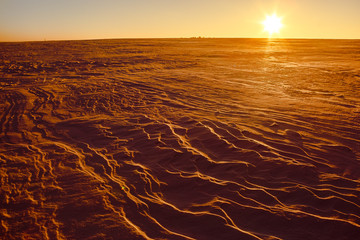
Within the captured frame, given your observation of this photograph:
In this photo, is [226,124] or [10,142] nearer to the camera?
[10,142]

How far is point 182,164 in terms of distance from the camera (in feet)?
12.0

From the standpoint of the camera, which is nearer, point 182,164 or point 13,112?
point 182,164

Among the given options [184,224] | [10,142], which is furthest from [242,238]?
[10,142]

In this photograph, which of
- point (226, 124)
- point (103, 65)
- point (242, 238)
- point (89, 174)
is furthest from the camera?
point (103, 65)

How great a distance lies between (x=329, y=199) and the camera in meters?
2.83

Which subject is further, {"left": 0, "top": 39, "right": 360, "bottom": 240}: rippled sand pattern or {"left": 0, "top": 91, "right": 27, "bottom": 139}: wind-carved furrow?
{"left": 0, "top": 91, "right": 27, "bottom": 139}: wind-carved furrow

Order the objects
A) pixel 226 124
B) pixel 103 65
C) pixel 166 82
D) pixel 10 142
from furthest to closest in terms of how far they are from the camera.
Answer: pixel 103 65
pixel 166 82
pixel 226 124
pixel 10 142

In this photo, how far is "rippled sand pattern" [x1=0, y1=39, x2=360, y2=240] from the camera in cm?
253

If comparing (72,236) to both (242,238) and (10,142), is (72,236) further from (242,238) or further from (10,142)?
(10,142)

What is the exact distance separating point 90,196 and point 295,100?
18.8 feet

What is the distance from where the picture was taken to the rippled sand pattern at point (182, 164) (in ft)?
8.30

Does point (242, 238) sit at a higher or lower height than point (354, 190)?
lower

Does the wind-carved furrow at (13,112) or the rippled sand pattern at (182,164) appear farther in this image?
the wind-carved furrow at (13,112)

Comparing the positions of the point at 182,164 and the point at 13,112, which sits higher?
the point at 13,112
